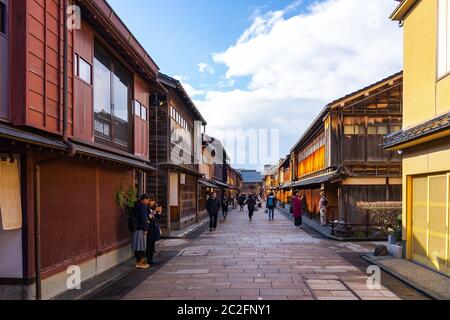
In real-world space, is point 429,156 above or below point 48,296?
above

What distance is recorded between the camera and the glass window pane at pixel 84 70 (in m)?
9.38

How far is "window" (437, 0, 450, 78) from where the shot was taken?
10344 millimetres

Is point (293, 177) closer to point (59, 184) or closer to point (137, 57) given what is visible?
point (137, 57)

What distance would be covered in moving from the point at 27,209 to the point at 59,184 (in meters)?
1.39

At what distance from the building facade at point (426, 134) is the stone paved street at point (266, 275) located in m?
1.58

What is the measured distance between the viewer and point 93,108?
10.2 m

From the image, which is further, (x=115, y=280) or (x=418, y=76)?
(x=418, y=76)

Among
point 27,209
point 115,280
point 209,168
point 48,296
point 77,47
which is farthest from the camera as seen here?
point 209,168

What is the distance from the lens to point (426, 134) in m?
9.80

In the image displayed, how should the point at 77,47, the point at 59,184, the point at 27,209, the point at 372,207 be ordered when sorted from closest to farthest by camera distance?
the point at 27,209
the point at 59,184
the point at 77,47
the point at 372,207

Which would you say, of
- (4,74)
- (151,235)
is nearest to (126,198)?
(151,235)

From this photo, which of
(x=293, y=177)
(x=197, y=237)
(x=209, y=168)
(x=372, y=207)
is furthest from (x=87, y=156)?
(x=293, y=177)

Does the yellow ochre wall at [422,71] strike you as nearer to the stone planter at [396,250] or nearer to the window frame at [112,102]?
the stone planter at [396,250]

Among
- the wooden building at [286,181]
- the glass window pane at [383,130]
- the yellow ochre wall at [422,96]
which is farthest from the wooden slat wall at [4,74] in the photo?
the wooden building at [286,181]
